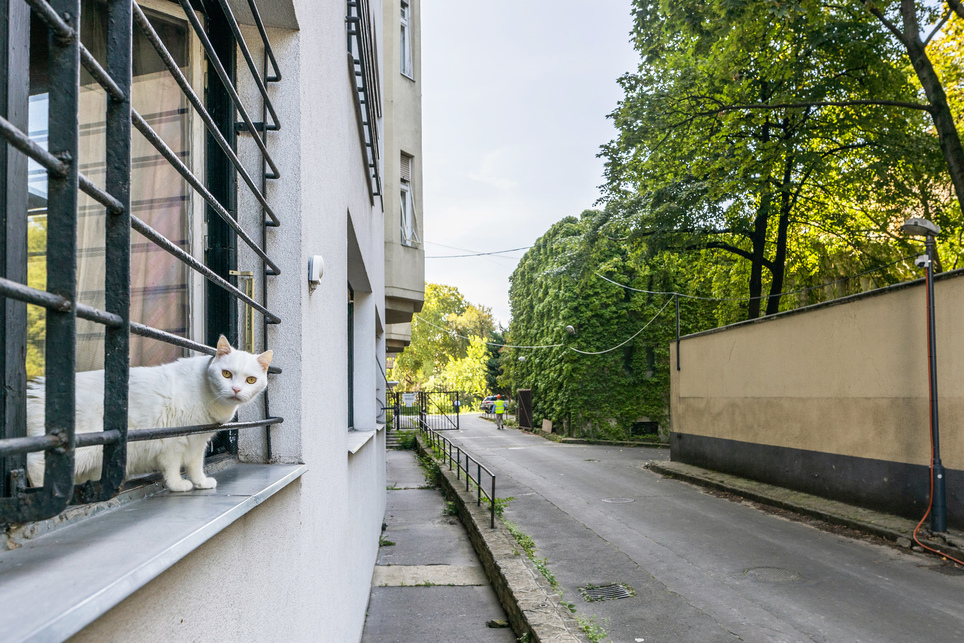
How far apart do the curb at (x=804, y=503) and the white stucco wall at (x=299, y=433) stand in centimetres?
779

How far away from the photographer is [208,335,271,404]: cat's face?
1.68m

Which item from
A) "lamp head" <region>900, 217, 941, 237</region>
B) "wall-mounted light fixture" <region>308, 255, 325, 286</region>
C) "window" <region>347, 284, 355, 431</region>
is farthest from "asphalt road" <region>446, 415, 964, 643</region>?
"wall-mounted light fixture" <region>308, 255, 325, 286</region>

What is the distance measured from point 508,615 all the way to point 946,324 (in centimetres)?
725

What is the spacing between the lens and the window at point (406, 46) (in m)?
12.6

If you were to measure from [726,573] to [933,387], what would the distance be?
4031 mm

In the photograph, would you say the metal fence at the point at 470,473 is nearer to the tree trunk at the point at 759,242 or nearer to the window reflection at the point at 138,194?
the window reflection at the point at 138,194

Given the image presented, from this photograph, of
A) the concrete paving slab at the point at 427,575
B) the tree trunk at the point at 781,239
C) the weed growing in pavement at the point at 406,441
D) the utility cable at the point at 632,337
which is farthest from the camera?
the utility cable at the point at 632,337

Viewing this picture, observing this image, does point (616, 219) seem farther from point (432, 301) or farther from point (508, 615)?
point (432, 301)

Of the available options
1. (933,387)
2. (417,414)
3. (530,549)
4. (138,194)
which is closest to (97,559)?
(138,194)

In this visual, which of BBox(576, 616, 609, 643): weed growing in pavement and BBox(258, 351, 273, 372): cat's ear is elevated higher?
BBox(258, 351, 273, 372): cat's ear

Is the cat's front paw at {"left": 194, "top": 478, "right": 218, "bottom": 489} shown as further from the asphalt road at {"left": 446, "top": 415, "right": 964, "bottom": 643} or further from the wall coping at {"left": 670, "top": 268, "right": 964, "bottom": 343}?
the wall coping at {"left": 670, "top": 268, "right": 964, "bottom": 343}

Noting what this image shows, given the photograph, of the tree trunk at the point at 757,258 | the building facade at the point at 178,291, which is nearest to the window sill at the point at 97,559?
the building facade at the point at 178,291

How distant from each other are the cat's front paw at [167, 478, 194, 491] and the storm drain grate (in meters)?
5.53

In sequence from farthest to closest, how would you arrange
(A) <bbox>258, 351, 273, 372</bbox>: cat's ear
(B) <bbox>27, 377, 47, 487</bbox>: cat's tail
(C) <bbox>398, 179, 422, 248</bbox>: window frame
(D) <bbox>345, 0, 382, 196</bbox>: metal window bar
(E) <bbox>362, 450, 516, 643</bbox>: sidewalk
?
(C) <bbox>398, 179, 422, 248</bbox>: window frame → (E) <bbox>362, 450, 516, 643</bbox>: sidewalk → (D) <bbox>345, 0, 382, 196</bbox>: metal window bar → (A) <bbox>258, 351, 273, 372</bbox>: cat's ear → (B) <bbox>27, 377, 47, 487</bbox>: cat's tail
